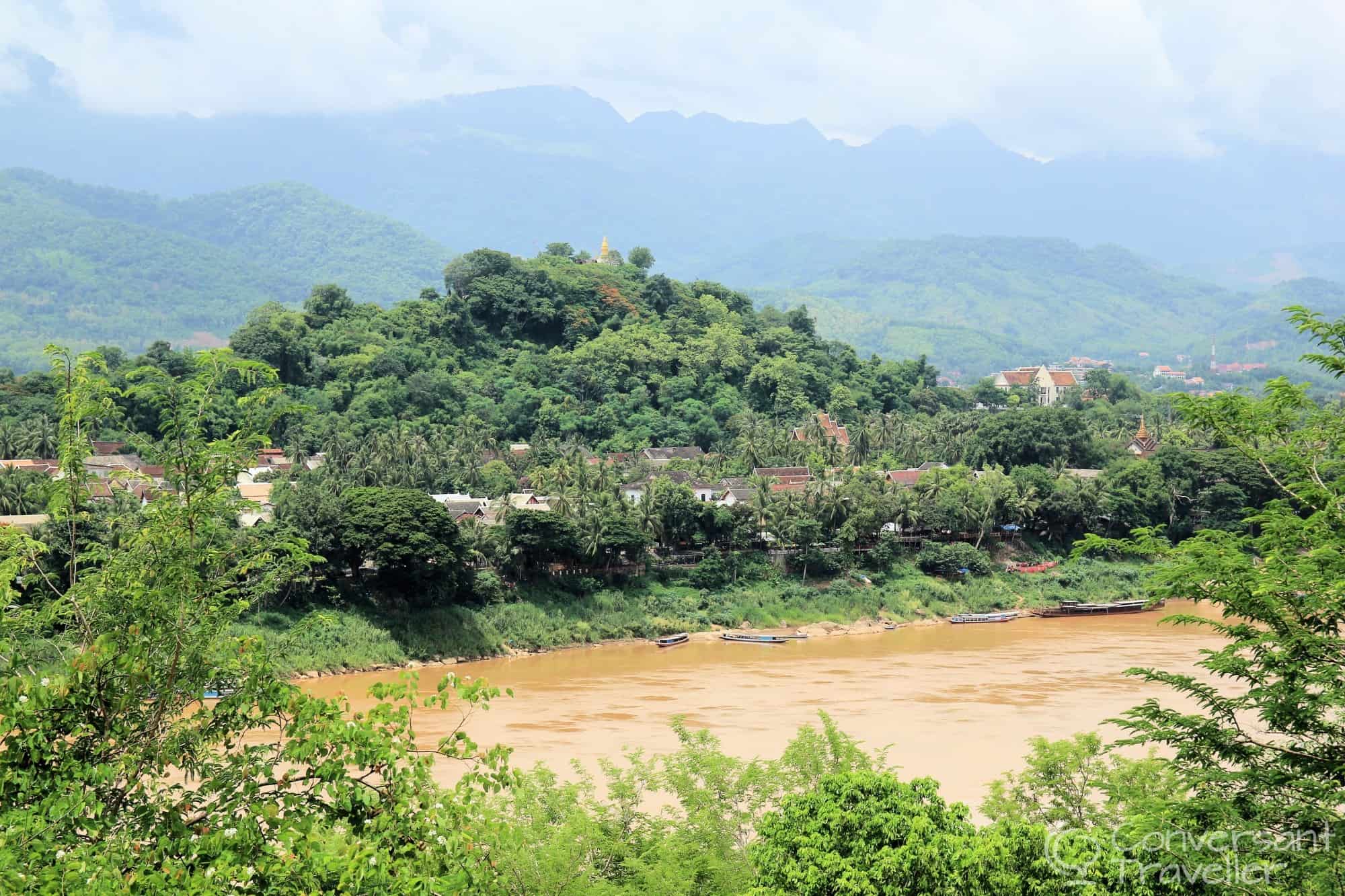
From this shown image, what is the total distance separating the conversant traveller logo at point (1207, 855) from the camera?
8.23 meters

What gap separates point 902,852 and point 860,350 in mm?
187424

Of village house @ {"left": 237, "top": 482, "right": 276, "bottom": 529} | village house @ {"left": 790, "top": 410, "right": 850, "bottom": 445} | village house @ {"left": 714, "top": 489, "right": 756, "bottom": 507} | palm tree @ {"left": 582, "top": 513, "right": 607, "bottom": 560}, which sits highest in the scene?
village house @ {"left": 790, "top": 410, "right": 850, "bottom": 445}

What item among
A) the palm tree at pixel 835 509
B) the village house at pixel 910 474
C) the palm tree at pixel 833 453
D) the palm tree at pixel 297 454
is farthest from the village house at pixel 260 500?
the palm tree at pixel 833 453

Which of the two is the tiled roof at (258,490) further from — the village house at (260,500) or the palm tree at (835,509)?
the palm tree at (835,509)

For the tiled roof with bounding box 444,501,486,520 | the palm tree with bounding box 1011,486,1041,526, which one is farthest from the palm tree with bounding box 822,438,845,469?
the tiled roof with bounding box 444,501,486,520

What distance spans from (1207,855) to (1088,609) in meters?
37.3

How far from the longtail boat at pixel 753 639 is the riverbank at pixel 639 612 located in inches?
29.8

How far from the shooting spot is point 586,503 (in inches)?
1602

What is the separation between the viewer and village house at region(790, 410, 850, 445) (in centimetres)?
6278

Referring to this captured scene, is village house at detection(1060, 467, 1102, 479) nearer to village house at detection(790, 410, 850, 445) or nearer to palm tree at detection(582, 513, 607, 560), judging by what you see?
village house at detection(790, 410, 850, 445)

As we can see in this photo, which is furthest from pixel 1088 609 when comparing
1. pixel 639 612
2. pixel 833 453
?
pixel 639 612

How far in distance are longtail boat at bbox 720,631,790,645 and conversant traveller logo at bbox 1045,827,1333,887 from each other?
28.7 metres

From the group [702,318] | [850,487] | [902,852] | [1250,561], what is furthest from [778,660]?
[702,318]

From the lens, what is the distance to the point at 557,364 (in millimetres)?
71188
